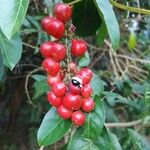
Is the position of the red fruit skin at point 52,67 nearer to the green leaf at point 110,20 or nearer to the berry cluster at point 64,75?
the berry cluster at point 64,75

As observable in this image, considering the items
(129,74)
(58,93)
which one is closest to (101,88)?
(58,93)

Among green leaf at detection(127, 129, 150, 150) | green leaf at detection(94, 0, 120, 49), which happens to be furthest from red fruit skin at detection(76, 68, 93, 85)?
green leaf at detection(127, 129, 150, 150)

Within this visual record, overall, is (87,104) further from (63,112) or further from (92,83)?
(92,83)

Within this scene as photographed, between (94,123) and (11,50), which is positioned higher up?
(11,50)

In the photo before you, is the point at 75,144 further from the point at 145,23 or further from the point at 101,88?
the point at 145,23

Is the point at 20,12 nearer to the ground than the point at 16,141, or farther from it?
farther from it

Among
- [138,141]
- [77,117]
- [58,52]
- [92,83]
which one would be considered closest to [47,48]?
[58,52]

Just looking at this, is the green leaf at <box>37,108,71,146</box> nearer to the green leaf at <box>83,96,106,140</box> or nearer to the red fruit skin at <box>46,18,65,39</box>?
the green leaf at <box>83,96,106,140</box>
